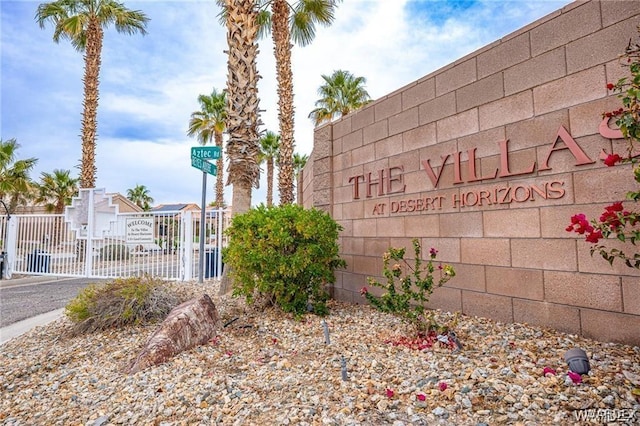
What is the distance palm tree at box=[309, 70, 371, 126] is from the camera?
16.9 m

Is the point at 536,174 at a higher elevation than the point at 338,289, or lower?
higher

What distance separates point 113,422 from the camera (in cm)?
237

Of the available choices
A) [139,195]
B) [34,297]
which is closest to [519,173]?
[34,297]

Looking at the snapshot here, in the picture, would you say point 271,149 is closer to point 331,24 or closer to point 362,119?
point 331,24

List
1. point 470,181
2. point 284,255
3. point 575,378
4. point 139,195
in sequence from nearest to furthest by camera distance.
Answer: point 575,378 < point 470,181 < point 284,255 < point 139,195

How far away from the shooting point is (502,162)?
363cm

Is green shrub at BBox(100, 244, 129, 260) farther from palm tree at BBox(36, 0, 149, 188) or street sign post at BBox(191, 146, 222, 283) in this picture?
street sign post at BBox(191, 146, 222, 283)

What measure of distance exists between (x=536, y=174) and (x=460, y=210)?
34.6 inches

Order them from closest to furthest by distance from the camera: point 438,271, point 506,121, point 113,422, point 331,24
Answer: point 113,422, point 506,121, point 438,271, point 331,24

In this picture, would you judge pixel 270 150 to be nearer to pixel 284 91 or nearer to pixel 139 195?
pixel 284 91

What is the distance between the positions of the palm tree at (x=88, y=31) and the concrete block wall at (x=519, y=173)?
12466 mm

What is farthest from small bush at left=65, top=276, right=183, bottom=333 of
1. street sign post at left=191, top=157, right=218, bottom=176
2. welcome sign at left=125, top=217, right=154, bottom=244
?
welcome sign at left=125, top=217, right=154, bottom=244

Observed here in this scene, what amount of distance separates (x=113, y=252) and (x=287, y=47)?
799cm

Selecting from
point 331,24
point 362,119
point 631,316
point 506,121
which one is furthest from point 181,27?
point 631,316
